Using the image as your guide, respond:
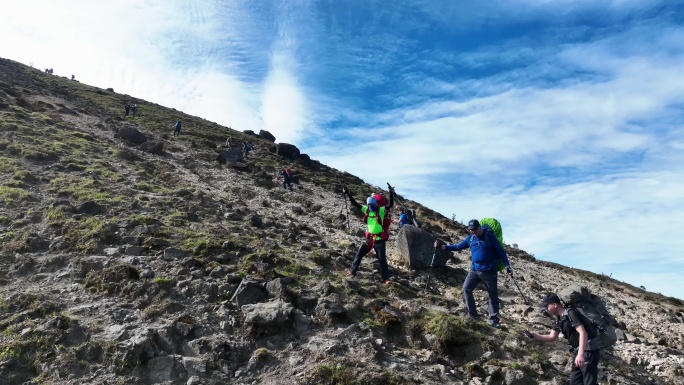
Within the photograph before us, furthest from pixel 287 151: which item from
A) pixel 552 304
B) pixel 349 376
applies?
pixel 552 304

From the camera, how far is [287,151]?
54719 millimetres

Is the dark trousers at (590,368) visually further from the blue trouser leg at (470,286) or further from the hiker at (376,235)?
the hiker at (376,235)

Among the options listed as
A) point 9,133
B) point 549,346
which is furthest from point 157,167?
point 549,346

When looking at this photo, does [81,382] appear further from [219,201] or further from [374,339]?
[219,201]

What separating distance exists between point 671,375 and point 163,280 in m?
11.4

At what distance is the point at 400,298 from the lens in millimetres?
11227

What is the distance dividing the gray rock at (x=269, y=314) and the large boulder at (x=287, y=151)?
4535 cm

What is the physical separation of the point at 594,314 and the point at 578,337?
358 centimetres

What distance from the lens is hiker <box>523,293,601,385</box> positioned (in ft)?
20.7

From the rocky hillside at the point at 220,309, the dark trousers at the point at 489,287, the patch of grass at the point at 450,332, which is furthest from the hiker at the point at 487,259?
the patch of grass at the point at 450,332

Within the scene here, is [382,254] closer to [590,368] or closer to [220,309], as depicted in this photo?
[220,309]

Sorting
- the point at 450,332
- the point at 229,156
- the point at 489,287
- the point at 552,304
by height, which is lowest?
the point at 450,332

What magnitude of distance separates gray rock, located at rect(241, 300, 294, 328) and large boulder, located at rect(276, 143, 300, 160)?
149 ft

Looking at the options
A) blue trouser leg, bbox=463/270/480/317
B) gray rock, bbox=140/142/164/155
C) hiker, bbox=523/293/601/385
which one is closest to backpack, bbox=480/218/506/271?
blue trouser leg, bbox=463/270/480/317
